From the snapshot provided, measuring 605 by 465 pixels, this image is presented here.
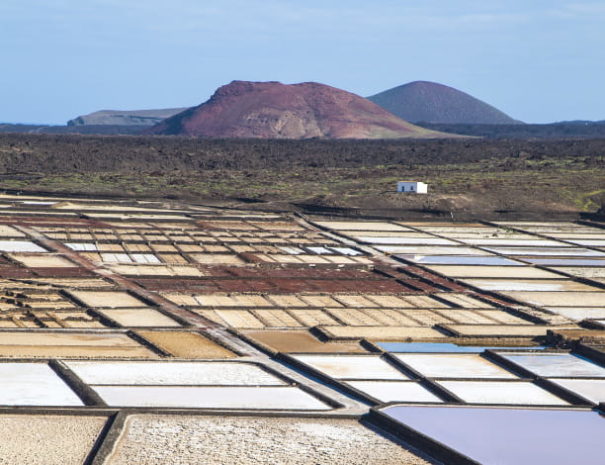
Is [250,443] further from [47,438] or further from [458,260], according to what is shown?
[458,260]

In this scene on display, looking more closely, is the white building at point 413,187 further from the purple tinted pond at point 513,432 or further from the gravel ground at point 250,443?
the gravel ground at point 250,443

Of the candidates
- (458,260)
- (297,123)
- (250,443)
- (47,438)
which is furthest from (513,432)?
(297,123)

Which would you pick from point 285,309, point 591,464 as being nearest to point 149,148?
point 285,309

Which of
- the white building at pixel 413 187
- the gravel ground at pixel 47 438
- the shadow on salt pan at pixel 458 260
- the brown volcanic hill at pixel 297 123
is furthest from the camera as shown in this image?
the brown volcanic hill at pixel 297 123

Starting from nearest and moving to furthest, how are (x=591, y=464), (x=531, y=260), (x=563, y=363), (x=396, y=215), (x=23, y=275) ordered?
(x=591, y=464)
(x=563, y=363)
(x=23, y=275)
(x=531, y=260)
(x=396, y=215)

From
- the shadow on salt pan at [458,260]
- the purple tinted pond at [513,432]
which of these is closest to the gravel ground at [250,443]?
the purple tinted pond at [513,432]

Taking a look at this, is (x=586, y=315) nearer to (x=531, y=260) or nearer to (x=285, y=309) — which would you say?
(x=285, y=309)

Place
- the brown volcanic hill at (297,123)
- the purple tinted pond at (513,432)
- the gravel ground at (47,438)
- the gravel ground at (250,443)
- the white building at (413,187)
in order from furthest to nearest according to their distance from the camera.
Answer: the brown volcanic hill at (297,123) < the white building at (413,187) < the purple tinted pond at (513,432) < the gravel ground at (250,443) < the gravel ground at (47,438)

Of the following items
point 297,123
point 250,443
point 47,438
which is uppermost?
point 297,123
